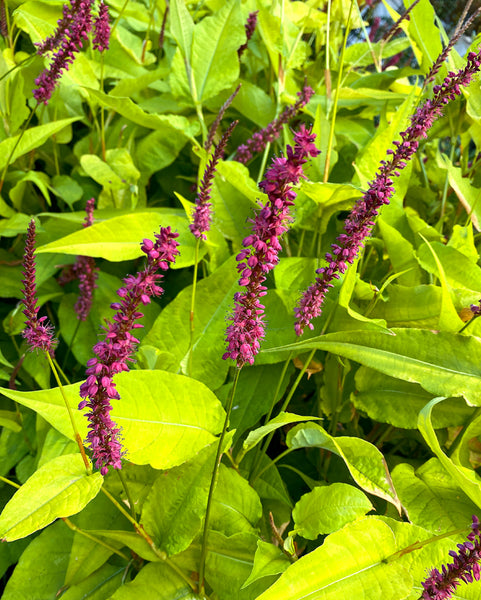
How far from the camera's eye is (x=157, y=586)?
621 mm

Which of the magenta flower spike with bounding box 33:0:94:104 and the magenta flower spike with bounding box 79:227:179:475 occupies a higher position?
the magenta flower spike with bounding box 33:0:94:104

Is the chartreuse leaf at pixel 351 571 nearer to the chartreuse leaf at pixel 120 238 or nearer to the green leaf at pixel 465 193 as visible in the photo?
the chartreuse leaf at pixel 120 238

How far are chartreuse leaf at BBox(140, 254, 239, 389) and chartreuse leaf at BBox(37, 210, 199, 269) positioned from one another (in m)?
0.06

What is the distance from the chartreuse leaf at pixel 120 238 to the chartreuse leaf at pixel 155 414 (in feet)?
0.67

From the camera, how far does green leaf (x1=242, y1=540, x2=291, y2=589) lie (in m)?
0.55

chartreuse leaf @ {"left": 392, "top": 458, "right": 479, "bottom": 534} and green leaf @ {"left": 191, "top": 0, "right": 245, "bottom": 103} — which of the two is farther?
green leaf @ {"left": 191, "top": 0, "right": 245, "bottom": 103}

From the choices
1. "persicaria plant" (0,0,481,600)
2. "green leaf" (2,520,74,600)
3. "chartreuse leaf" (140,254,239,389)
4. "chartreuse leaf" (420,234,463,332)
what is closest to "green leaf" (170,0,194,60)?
"persicaria plant" (0,0,481,600)

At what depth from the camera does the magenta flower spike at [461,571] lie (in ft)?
1.49

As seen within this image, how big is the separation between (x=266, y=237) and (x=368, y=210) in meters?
0.20

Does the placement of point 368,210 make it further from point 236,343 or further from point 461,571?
point 461,571

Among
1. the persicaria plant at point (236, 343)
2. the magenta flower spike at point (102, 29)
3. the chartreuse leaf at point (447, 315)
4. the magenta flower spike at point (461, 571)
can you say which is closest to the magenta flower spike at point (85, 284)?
the persicaria plant at point (236, 343)

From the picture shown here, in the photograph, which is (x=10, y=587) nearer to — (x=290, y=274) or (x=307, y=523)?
(x=307, y=523)

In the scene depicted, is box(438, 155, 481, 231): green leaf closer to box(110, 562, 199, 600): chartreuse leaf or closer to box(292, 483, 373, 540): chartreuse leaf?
box(292, 483, 373, 540): chartreuse leaf

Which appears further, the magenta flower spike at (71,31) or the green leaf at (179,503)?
the magenta flower spike at (71,31)
